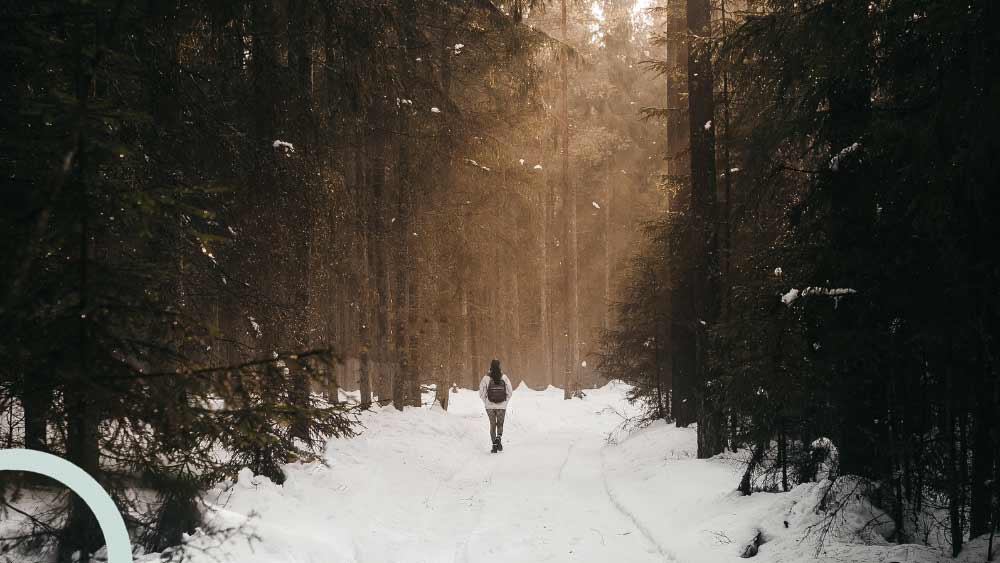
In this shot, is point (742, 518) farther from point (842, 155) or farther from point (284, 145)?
point (284, 145)

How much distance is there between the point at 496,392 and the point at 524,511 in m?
7.46

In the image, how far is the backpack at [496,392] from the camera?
1767 centimetres

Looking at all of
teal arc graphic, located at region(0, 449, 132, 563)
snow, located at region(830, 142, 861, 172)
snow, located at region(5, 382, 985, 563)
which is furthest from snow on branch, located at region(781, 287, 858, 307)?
teal arc graphic, located at region(0, 449, 132, 563)

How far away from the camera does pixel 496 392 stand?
1775cm

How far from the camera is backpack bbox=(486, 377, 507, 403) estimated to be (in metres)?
17.7

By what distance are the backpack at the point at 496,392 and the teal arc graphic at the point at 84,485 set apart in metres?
13.4

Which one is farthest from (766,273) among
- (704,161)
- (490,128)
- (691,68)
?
(490,128)

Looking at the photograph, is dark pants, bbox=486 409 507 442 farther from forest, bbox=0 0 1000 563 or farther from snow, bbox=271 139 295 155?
snow, bbox=271 139 295 155

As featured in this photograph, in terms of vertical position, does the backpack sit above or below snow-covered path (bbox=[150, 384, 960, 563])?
above

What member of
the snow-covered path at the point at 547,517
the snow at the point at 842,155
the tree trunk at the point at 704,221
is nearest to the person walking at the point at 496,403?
the snow-covered path at the point at 547,517

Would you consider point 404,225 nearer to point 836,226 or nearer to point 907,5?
point 836,226

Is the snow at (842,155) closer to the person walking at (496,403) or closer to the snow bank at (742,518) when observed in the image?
the snow bank at (742,518)

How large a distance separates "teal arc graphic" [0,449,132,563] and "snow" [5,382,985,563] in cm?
80

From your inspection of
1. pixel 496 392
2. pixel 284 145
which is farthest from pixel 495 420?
A: pixel 284 145
